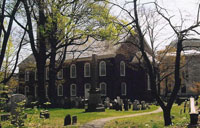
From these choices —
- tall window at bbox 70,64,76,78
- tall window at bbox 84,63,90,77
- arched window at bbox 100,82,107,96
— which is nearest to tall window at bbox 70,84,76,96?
tall window at bbox 70,64,76,78

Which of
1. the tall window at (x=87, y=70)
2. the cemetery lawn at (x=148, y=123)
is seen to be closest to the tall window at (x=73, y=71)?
the tall window at (x=87, y=70)

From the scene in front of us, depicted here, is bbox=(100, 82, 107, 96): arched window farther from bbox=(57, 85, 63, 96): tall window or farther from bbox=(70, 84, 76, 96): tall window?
bbox=(57, 85, 63, 96): tall window

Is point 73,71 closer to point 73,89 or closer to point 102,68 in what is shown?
point 73,89

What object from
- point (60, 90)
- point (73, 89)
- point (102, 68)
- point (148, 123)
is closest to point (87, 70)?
point (102, 68)

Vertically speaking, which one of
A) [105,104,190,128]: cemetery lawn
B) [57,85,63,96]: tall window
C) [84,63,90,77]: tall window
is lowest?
[105,104,190,128]: cemetery lawn

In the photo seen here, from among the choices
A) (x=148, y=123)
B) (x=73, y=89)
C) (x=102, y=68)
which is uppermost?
(x=102, y=68)

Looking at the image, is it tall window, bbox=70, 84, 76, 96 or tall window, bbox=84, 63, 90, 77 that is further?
tall window, bbox=70, 84, 76, 96

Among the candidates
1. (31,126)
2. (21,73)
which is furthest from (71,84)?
(31,126)

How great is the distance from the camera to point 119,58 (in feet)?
142

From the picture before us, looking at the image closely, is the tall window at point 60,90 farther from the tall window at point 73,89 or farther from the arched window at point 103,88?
the arched window at point 103,88

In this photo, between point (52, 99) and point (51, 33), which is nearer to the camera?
point (51, 33)

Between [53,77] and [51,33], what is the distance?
6.38 metres

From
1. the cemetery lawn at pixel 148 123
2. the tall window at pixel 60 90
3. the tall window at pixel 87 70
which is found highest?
the tall window at pixel 87 70

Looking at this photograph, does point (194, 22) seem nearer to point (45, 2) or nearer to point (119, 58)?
point (45, 2)
